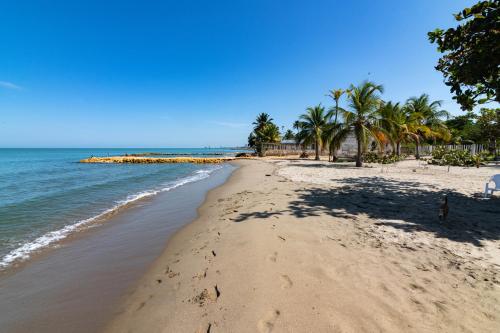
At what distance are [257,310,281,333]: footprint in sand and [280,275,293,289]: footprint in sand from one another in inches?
17.9

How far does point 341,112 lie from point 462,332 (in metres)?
18.6

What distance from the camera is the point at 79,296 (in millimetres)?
3383

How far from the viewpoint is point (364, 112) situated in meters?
18.3

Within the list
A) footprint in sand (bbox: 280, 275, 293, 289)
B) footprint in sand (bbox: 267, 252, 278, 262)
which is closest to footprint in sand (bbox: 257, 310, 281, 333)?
footprint in sand (bbox: 280, 275, 293, 289)

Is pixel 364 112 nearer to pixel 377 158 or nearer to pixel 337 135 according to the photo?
pixel 337 135

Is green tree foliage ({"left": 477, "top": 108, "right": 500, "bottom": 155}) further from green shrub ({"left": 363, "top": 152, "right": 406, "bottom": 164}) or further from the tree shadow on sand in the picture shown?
green shrub ({"left": 363, "top": 152, "right": 406, "bottom": 164})

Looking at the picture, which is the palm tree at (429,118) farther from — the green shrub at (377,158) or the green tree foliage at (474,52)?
the green tree foliage at (474,52)

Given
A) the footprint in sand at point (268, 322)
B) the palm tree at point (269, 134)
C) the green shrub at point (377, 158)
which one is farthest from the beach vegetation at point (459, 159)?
the palm tree at point (269, 134)

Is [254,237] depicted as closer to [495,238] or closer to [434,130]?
[495,238]

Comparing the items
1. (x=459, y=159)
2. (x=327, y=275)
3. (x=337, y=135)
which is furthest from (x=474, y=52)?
(x=459, y=159)

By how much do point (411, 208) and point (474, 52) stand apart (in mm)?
4546

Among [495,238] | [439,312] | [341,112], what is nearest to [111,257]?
[439,312]

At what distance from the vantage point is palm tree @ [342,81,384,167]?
1797 cm

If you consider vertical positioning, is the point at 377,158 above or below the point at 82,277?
above
